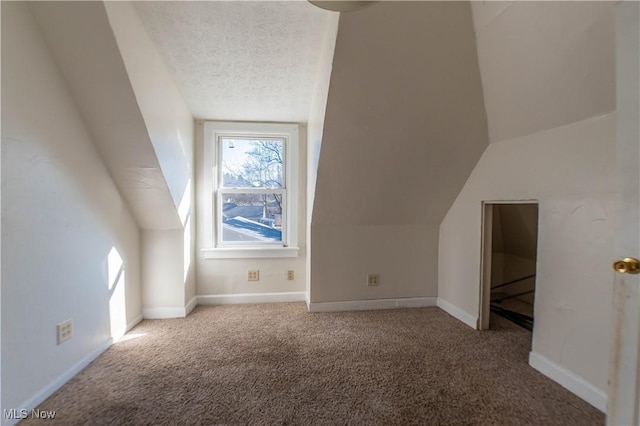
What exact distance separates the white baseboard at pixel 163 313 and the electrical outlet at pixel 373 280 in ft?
5.92

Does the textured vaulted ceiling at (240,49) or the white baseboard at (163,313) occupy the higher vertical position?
the textured vaulted ceiling at (240,49)

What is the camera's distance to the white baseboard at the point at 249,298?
283cm

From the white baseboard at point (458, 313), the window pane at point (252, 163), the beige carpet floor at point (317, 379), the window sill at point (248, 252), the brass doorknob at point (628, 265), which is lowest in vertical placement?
the beige carpet floor at point (317, 379)

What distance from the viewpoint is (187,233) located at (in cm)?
258

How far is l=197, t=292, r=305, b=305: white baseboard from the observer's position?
283 cm

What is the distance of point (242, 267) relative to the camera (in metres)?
2.85

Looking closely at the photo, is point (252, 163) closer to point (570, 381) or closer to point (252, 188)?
point (252, 188)

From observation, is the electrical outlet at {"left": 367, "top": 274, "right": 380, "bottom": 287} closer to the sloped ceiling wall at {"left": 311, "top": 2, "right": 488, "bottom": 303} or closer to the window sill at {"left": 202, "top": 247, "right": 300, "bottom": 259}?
the sloped ceiling wall at {"left": 311, "top": 2, "right": 488, "bottom": 303}

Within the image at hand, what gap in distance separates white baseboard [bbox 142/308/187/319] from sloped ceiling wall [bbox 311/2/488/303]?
1273mm

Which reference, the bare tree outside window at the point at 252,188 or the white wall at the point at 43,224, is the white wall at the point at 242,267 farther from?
the white wall at the point at 43,224

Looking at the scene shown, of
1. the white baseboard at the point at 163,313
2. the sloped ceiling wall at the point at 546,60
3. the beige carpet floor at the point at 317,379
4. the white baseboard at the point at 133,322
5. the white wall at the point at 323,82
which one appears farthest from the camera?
the white baseboard at the point at 163,313

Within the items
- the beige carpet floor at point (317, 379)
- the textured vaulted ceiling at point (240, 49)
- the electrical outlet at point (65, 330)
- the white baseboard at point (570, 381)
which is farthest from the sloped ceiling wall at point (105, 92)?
the white baseboard at point (570, 381)

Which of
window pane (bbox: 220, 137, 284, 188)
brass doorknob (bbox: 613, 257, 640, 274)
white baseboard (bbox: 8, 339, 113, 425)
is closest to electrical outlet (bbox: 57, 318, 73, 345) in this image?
white baseboard (bbox: 8, 339, 113, 425)

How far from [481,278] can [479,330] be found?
0.44m
